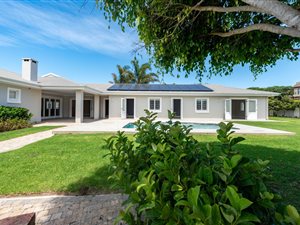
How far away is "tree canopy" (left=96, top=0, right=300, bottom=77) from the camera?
373 cm

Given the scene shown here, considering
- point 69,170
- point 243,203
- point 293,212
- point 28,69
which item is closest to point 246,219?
point 243,203

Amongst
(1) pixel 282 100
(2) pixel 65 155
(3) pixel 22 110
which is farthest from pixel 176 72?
(1) pixel 282 100

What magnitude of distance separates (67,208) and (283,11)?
463 centimetres

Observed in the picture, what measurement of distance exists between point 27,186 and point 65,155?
2613 mm

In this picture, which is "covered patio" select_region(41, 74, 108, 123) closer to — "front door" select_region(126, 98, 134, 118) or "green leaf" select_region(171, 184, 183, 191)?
"front door" select_region(126, 98, 134, 118)

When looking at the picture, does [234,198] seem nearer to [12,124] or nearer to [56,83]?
[12,124]

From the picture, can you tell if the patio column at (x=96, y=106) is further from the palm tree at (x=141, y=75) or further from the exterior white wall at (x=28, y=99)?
the palm tree at (x=141, y=75)

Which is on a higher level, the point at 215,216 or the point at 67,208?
the point at 215,216

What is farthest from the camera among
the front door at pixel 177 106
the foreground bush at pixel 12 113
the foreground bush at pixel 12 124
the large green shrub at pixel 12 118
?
the front door at pixel 177 106

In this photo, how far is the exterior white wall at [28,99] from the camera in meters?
15.0

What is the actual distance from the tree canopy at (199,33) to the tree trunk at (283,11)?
1018mm

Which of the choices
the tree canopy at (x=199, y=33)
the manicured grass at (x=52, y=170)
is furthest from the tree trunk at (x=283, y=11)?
the manicured grass at (x=52, y=170)

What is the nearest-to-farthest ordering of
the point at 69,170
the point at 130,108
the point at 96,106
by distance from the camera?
the point at 69,170, the point at 96,106, the point at 130,108

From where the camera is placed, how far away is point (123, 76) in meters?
38.5
